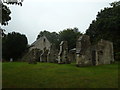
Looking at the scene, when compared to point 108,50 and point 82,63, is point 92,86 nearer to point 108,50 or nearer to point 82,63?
point 82,63

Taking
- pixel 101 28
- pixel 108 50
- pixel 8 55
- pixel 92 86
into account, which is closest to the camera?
pixel 92 86

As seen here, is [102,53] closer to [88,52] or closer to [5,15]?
[88,52]

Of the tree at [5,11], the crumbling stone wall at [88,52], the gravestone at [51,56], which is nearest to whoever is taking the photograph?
the tree at [5,11]

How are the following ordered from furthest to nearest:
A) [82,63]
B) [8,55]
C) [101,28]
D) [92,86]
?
1. [8,55]
2. [101,28]
3. [82,63]
4. [92,86]

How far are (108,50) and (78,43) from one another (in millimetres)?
8167

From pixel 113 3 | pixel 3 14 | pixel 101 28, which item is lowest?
pixel 3 14

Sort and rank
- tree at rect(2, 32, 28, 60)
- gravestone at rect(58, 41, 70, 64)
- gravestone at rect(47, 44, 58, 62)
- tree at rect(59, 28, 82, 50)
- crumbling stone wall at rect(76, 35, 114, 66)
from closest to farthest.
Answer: crumbling stone wall at rect(76, 35, 114, 66) < gravestone at rect(58, 41, 70, 64) < gravestone at rect(47, 44, 58, 62) < tree at rect(2, 32, 28, 60) < tree at rect(59, 28, 82, 50)

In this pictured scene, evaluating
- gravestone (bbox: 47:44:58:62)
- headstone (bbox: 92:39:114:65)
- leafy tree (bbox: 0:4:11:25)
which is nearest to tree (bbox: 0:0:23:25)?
leafy tree (bbox: 0:4:11:25)

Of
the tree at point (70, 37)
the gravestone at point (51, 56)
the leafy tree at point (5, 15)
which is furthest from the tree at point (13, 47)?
the leafy tree at point (5, 15)

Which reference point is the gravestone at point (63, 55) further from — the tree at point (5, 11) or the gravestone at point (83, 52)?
the tree at point (5, 11)

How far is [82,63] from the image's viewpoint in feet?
73.9

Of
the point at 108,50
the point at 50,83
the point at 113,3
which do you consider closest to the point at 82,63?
the point at 108,50

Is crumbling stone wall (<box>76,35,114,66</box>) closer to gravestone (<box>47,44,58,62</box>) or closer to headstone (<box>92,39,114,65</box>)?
headstone (<box>92,39,114,65</box>)

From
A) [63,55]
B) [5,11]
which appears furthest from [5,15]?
[63,55]
